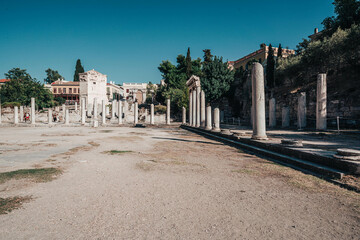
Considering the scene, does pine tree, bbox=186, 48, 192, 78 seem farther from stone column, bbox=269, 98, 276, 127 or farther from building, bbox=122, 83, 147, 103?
stone column, bbox=269, 98, 276, 127

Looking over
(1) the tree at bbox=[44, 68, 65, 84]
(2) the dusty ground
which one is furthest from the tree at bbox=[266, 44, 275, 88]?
(1) the tree at bbox=[44, 68, 65, 84]

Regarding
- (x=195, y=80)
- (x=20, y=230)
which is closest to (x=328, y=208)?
(x=20, y=230)

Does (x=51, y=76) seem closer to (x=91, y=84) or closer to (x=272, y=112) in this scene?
(x=91, y=84)

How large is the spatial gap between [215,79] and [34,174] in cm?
3358

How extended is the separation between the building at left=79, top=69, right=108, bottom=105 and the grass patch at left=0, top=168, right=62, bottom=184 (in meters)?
53.2

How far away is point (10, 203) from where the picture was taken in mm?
3219

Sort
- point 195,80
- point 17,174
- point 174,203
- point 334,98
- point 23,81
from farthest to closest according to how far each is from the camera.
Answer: point 23,81 → point 195,80 → point 334,98 → point 17,174 → point 174,203

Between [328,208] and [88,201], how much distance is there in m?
3.51

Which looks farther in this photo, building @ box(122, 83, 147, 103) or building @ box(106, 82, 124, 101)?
building @ box(106, 82, 124, 101)

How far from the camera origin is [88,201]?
11.2ft

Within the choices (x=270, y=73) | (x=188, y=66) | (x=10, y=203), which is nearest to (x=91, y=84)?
(x=188, y=66)

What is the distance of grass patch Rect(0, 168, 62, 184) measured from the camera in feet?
14.6

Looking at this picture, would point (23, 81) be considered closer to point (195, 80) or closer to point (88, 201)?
point (195, 80)

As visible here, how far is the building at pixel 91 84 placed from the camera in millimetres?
55375
